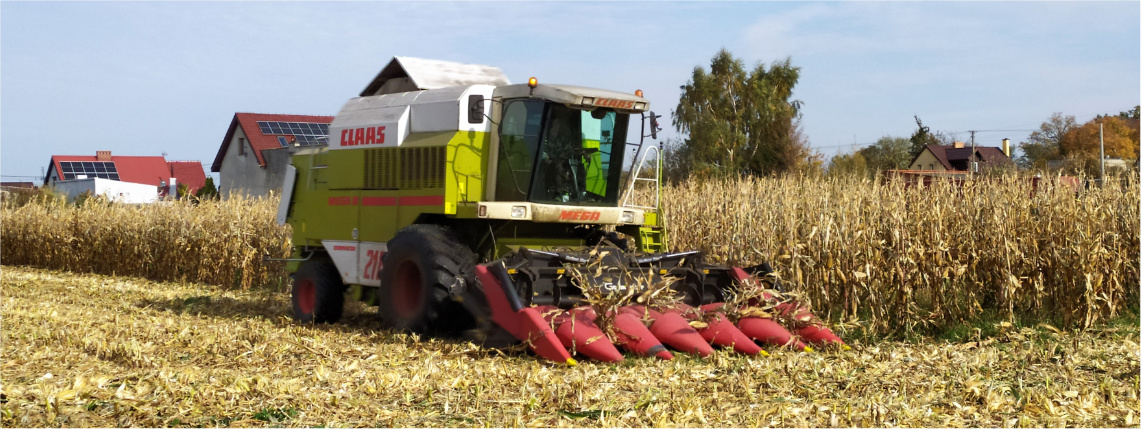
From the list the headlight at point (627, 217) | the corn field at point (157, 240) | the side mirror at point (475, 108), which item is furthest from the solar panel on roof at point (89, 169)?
the headlight at point (627, 217)

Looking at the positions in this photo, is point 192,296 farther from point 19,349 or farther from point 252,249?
point 19,349

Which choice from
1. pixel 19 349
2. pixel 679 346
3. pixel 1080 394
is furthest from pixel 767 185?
pixel 19 349

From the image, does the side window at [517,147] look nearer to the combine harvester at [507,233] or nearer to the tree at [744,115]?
the combine harvester at [507,233]

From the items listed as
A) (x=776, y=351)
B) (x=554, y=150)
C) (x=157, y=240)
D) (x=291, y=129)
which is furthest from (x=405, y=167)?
(x=291, y=129)

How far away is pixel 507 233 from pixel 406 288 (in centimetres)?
112

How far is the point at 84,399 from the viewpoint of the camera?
598 centimetres

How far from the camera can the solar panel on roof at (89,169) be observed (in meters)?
54.2

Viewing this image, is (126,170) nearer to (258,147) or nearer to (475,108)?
(258,147)

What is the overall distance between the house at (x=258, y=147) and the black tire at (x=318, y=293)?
24809 mm

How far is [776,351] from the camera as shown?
8047mm

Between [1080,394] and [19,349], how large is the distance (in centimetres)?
802

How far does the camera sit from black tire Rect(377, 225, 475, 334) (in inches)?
344

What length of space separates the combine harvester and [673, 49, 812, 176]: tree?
28653 millimetres

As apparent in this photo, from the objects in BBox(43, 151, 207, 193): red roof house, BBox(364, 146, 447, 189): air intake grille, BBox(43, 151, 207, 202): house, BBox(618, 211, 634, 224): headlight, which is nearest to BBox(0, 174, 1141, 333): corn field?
BBox(618, 211, 634, 224): headlight
